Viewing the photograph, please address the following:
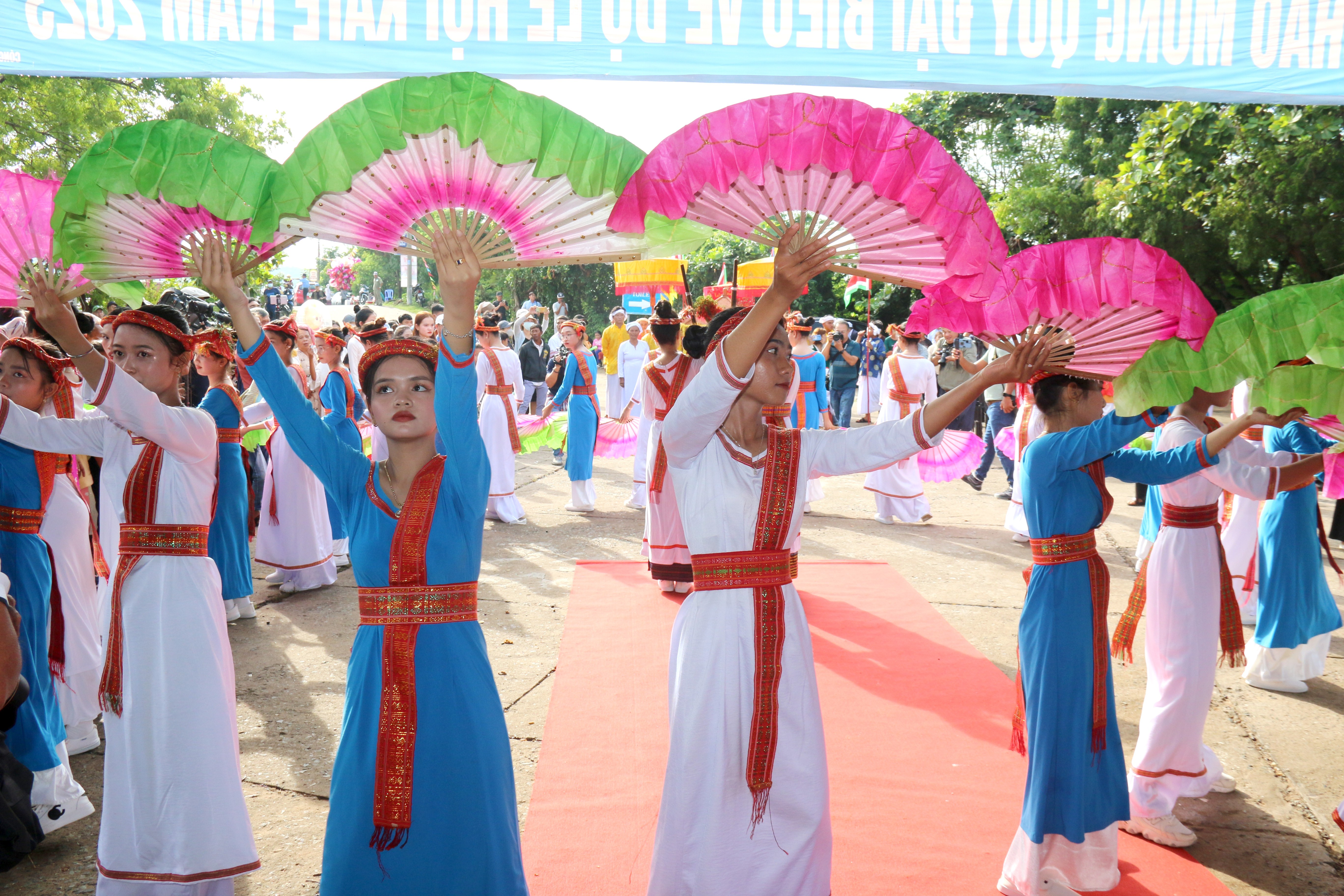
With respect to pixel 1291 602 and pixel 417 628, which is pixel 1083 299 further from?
pixel 1291 602

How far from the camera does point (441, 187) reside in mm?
2270

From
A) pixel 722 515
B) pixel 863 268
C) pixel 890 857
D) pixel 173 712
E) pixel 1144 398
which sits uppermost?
pixel 863 268

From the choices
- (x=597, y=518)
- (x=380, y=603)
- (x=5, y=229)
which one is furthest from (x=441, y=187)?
(x=597, y=518)

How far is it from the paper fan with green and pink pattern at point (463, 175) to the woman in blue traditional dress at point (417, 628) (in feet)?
0.43

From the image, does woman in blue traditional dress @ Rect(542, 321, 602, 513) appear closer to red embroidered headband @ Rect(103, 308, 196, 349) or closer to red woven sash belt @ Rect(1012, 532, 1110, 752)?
red embroidered headband @ Rect(103, 308, 196, 349)

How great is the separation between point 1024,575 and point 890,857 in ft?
3.66

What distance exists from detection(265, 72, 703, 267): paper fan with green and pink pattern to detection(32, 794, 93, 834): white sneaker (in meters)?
2.57

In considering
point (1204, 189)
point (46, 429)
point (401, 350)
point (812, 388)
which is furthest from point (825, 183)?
point (1204, 189)

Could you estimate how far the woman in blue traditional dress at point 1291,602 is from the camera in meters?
4.99

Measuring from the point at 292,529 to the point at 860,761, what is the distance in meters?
4.49

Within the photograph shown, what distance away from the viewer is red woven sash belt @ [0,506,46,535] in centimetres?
368

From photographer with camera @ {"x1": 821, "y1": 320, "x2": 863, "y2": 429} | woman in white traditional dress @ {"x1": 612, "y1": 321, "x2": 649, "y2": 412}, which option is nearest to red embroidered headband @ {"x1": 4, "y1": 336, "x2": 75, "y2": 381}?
woman in white traditional dress @ {"x1": 612, "y1": 321, "x2": 649, "y2": 412}

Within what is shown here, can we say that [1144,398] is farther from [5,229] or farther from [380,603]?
[5,229]

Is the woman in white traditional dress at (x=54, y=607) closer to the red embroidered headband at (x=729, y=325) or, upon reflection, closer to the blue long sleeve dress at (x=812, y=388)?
the red embroidered headband at (x=729, y=325)
